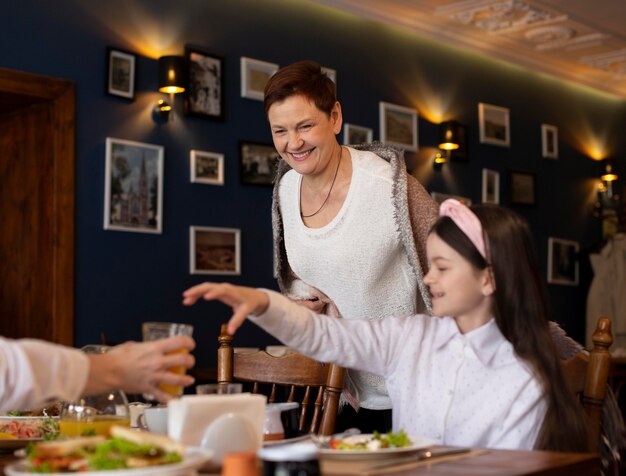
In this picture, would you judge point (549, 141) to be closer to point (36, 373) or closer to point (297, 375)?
point (297, 375)

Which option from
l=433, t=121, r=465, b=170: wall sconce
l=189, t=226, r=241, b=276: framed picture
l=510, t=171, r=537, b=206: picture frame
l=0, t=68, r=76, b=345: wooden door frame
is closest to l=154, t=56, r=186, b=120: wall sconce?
l=0, t=68, r=76, b=345: wooden door frame

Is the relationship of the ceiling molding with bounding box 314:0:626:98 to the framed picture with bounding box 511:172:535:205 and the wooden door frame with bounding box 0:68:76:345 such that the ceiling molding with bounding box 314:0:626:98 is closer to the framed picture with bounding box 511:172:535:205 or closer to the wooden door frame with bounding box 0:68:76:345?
the framed picture with bounding box 511:172:535:205

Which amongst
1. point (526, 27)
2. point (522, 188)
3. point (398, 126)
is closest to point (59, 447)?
point (398, 126)

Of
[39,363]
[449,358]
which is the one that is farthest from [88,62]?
[39,363]

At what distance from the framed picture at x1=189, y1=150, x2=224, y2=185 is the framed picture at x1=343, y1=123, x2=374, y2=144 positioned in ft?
3.52

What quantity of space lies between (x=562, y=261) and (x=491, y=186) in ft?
4.17

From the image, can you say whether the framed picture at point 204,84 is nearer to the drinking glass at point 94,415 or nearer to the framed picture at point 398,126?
the framed picture at point 398,126

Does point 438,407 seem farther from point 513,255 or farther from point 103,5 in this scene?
point 103,5

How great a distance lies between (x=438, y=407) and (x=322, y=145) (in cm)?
93

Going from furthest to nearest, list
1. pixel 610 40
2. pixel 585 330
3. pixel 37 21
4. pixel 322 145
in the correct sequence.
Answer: pixel 585 330 < pixel 610 40 < pixel 37 21 < pixel 322 145

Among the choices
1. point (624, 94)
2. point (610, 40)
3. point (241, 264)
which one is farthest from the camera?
point (624, 94)

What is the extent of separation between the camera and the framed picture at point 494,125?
830 centimetres

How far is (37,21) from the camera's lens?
539cm

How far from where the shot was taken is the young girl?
2.09 metres
